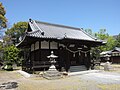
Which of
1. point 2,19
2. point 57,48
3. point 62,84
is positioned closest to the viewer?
point 62,84

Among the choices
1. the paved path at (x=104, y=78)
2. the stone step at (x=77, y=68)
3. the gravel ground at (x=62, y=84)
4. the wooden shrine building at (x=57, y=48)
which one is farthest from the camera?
the stone step at (x=77, y=68)

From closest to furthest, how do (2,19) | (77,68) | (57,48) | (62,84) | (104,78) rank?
→ (62,84), (104,78), (57,48), (77,68), (2,19)

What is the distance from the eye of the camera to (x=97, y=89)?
7883 millimetres

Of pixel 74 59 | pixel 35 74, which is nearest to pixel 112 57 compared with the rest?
pixel 74 59

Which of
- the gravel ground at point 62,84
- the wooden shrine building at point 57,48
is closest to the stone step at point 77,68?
the wooden shrine building at point 57,48

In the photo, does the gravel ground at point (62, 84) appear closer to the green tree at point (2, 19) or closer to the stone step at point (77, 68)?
the stone step at point (77, 68)

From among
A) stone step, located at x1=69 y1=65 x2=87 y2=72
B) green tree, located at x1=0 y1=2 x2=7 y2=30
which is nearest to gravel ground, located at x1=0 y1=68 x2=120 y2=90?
stone step, located at x1=69 y1=65 x2=87 y2=72

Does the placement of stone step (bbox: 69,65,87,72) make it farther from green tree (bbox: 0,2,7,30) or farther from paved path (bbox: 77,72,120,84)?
green tree (bbox: 0,2,7,30)

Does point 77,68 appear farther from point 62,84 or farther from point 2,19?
point 2,19

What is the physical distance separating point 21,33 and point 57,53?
25.6 meters

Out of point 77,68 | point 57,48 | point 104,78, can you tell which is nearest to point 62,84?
point 104,78

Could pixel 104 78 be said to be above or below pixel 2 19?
below

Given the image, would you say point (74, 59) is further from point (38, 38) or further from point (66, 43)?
point (38, 38)

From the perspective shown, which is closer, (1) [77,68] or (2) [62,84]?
(2) [62,84]
